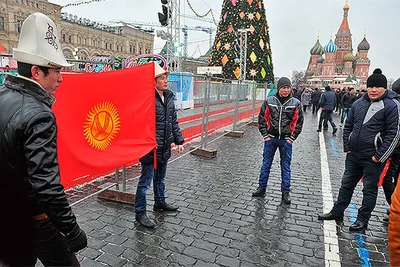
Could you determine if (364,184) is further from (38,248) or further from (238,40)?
(238,40)

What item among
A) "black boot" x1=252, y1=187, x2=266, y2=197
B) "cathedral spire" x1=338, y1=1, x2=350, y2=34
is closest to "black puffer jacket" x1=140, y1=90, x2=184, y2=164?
"black boot" x1=252, y1=187, x2=266, y2=197

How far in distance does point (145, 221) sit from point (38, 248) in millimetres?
2158

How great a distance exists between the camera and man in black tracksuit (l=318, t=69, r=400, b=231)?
369 centimetres

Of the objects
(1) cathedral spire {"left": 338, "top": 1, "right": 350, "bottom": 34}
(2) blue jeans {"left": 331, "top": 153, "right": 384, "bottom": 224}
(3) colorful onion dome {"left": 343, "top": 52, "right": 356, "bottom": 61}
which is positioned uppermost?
(1) cathedral spire {"left": 338, "top": 1, "right": 350, "bottom": 34}

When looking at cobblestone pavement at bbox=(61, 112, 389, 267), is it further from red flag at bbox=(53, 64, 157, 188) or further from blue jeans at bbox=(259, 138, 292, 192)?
red flag at bbox=(53, 64, 157, 188)

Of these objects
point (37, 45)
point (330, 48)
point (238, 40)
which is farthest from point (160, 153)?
point (330, 48)

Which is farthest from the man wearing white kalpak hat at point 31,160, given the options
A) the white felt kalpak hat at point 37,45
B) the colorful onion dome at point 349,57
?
the colorful onion dome at point 349,57

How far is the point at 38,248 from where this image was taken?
1822mm

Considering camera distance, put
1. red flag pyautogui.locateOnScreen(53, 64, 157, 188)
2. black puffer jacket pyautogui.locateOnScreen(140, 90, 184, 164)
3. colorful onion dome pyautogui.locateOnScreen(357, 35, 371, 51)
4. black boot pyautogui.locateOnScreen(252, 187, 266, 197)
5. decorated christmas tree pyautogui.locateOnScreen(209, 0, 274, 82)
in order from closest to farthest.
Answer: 1. red flag pyautogui.locateOnScreen(53, 64, 157, 188)
2. black puffer jacket pyautogui.locateOnScreen(140, 90, 184, 164)
3. black boot pyautogui.locateOnScreen(252, 187, 266, 197)
4. decorated christmas tree pyautogui.locateOnScreen(209, 0, 274, 82)
5. colorful onion dome pyautogui.locateOnScreen(357, 35, 371, 51)

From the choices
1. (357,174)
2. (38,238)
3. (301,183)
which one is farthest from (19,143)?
(301,183)

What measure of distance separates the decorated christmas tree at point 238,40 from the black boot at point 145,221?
24.5 metres

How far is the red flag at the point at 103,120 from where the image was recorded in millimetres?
3412

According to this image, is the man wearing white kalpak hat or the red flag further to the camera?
the red flag

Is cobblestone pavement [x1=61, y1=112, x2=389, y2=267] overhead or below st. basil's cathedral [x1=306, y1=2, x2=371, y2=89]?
below
